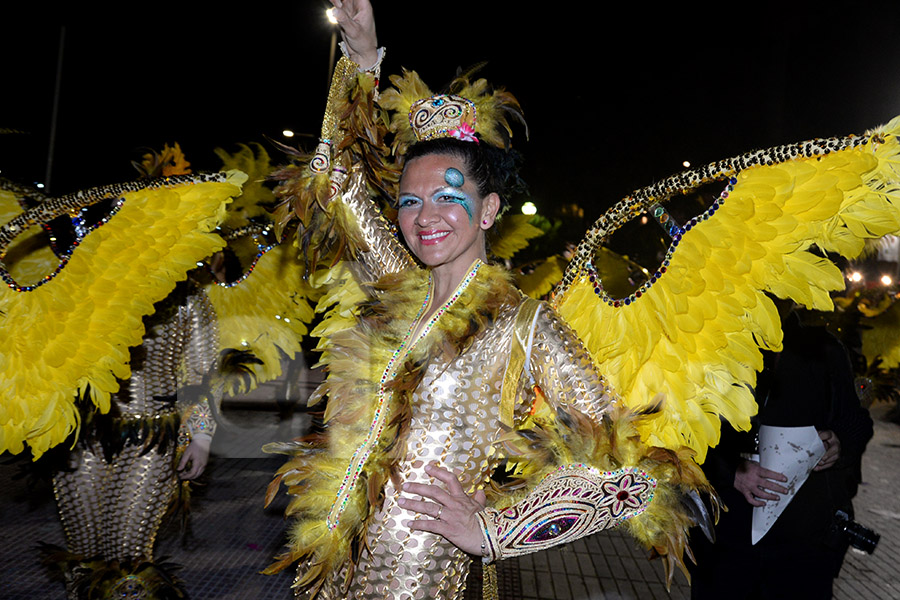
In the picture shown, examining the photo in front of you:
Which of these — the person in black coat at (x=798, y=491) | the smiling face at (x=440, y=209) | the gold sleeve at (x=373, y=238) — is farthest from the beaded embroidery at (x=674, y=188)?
the person in black coat at (x=798, y=491)

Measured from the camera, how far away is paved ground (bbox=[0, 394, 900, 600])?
3943 mm

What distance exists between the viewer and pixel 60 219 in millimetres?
2635

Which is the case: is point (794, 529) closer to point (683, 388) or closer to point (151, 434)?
point (683, 388)

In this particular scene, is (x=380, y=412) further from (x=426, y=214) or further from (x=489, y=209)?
(x=489, y=209)

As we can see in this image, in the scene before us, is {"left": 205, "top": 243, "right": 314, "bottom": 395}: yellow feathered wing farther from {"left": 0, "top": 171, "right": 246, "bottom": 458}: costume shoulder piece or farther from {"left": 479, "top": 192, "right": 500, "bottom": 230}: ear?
{"left": 479, "top": 192, "right": 500, "bottom": 230}: ear

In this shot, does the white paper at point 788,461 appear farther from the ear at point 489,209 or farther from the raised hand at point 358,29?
the raised hand at point 358,29

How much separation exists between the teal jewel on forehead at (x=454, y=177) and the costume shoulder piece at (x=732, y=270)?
1.28 feet

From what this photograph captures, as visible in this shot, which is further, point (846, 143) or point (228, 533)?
point (228, 533)

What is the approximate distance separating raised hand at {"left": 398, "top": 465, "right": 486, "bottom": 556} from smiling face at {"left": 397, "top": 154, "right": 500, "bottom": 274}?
624 millimetres

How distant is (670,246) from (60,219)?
2.42 m

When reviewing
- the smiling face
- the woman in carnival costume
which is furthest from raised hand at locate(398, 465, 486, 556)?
the smiling face

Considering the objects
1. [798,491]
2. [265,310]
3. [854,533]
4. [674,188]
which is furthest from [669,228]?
[265,310]

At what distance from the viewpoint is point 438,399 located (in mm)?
1670

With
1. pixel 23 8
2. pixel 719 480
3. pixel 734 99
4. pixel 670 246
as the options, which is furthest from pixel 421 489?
pixel 734 99
